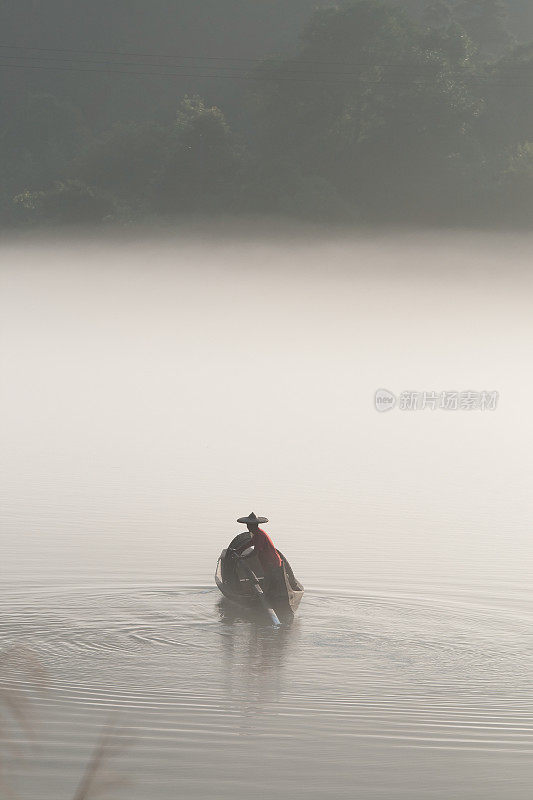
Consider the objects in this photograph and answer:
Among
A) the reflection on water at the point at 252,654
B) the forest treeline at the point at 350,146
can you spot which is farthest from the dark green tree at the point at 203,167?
the reflection on water at the point at 252,654

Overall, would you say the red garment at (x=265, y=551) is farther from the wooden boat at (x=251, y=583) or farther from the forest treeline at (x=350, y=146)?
the forest treeline at (x=350, y=146)

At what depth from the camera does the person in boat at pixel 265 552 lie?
1355 cm

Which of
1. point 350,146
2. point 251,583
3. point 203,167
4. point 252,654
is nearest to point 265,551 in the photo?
point 251,583

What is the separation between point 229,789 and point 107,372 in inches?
2166

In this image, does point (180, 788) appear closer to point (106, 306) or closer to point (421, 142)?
point (421, 142)

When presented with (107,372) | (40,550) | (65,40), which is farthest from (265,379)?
(65,40)

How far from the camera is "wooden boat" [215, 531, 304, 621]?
13.3 metres

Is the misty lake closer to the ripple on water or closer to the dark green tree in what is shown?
the ripple on water

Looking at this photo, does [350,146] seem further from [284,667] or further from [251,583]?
[284,667]

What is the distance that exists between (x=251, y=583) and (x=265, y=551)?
38cm

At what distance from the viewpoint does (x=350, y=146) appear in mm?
69000

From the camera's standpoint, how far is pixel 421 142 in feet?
220

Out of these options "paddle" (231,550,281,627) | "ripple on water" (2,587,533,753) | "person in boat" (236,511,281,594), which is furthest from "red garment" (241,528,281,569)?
"ripple on water" (2,587,533,753)

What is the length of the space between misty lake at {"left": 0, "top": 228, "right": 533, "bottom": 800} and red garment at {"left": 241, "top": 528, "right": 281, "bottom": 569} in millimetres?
646
